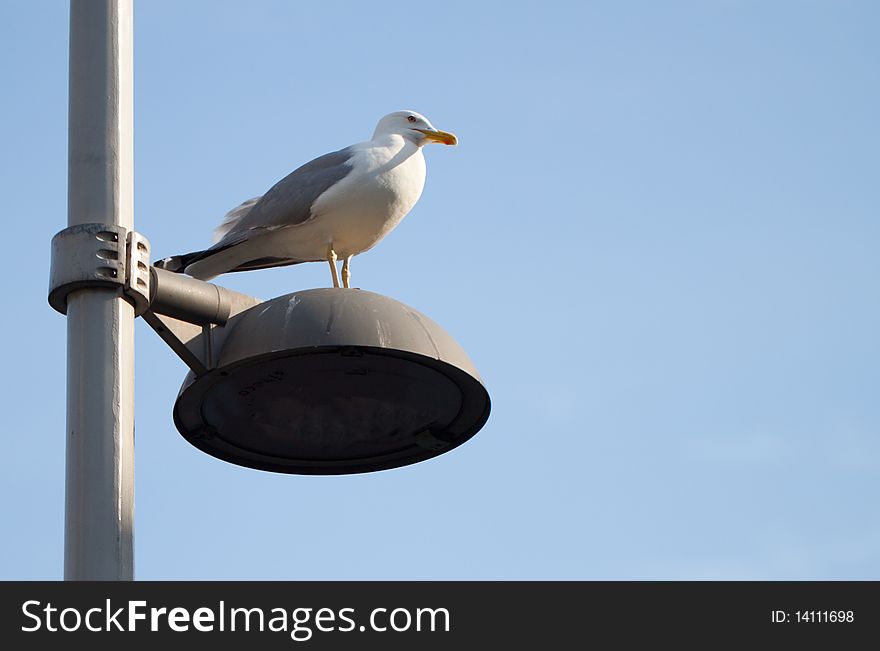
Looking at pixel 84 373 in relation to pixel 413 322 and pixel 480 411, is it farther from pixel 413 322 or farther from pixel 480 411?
pixel 480 411

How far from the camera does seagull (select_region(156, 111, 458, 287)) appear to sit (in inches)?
334

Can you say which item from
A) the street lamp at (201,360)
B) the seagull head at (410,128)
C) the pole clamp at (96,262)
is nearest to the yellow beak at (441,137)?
the seagull head at (410,128)

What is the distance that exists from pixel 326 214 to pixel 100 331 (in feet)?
11.9

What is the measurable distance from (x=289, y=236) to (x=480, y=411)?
2.87 metres

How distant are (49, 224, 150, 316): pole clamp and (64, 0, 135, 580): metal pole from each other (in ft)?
0.13

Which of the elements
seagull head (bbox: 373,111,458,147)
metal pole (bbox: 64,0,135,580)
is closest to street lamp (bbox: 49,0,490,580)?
metal pole (bbox: 64,0,135,580)

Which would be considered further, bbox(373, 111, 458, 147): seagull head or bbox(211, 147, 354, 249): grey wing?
bbox(373, 111, 458, 147): seagull head

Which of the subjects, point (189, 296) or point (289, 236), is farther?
point (289, 236)

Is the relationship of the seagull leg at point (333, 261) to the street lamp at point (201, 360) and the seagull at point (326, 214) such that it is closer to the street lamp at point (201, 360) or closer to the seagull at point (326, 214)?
the seagull at point (326, 214)

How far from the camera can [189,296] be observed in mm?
5449

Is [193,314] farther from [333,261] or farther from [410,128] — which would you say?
[410,128]

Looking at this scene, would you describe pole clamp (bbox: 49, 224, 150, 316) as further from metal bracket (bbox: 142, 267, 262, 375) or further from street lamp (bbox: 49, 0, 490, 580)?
metal bracket (bbox: 142, 267, 262, 375)

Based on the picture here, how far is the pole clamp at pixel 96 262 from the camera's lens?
4953mm
